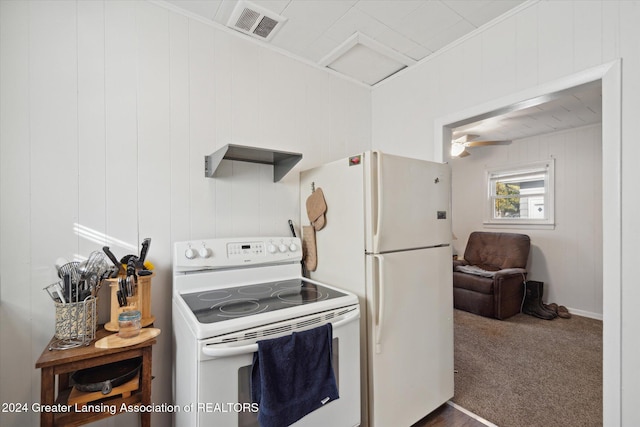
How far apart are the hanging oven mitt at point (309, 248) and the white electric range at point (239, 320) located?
7 centimetres

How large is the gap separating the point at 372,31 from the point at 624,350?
2254 mm

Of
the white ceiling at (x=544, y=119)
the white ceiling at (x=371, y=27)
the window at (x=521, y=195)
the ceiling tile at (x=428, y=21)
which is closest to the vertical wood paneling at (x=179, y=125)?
the white ceiling at (x=371, y=27)

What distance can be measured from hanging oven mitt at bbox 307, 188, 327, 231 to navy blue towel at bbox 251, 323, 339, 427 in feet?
2.44

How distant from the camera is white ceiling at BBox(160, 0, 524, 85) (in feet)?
5.66

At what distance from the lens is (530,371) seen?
250cm

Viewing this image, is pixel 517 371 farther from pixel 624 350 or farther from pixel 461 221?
pixel 461 221

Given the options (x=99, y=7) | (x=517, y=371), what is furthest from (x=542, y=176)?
(x=99, y=7)

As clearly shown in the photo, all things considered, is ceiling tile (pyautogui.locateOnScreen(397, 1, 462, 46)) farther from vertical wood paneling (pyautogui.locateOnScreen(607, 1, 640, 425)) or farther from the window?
the window

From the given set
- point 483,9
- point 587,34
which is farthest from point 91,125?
point 587,34

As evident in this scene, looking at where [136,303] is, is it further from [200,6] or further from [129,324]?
[200,6]

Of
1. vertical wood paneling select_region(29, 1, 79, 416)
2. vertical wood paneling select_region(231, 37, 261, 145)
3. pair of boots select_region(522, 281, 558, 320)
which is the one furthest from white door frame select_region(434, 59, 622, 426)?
pair of boots select_region(522, 281, 558, 320)

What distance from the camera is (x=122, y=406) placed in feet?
4.06

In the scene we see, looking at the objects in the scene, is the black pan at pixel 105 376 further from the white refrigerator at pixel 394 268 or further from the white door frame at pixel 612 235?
the white door frame at pixel 612 235

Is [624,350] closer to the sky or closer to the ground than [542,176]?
closer to the ground
